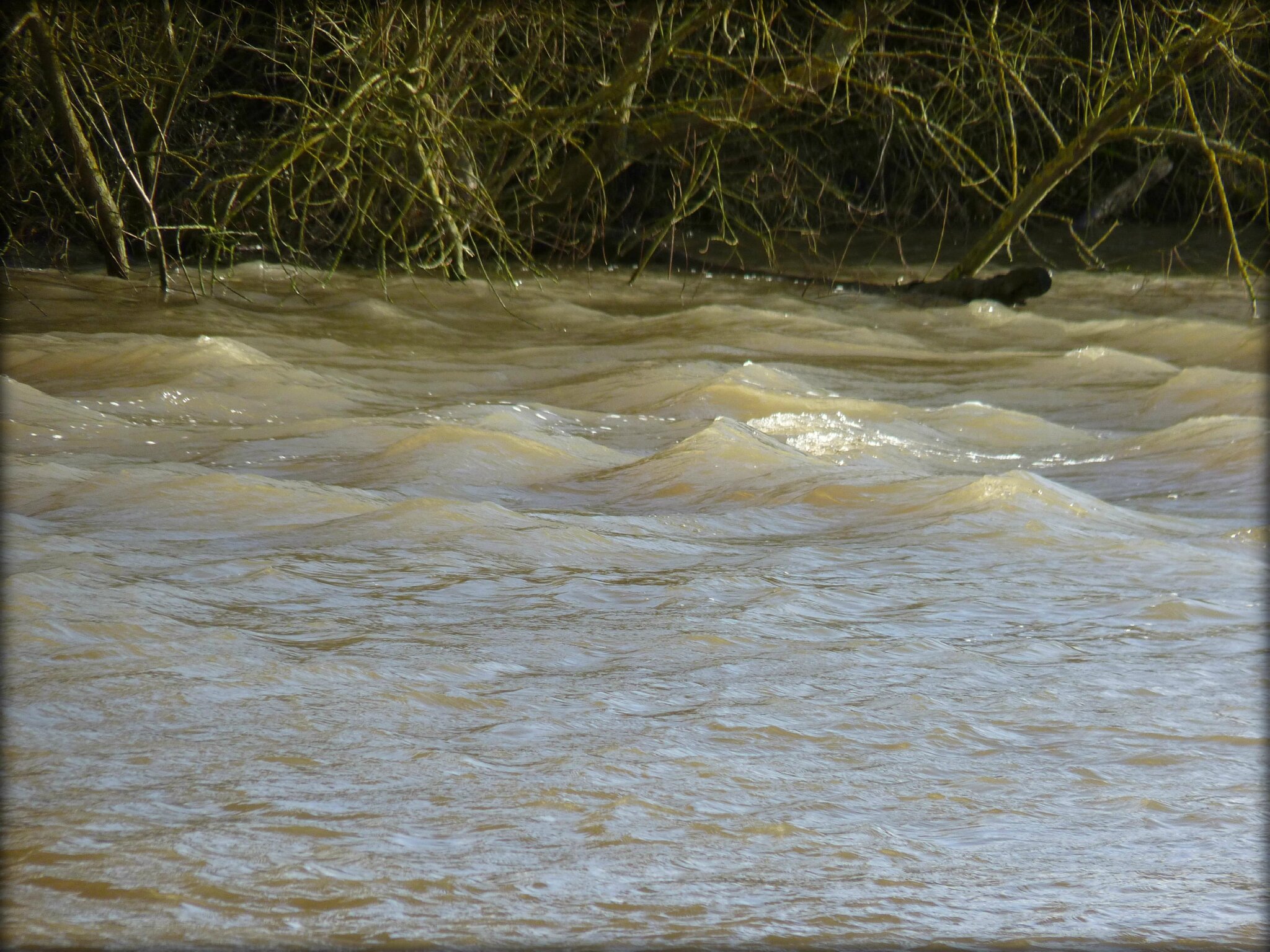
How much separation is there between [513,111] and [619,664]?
21.3ft

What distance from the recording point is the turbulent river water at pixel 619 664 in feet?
5.89

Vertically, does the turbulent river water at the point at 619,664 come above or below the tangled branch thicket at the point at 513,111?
below

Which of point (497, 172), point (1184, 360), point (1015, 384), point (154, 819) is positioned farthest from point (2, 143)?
point (154, 819)

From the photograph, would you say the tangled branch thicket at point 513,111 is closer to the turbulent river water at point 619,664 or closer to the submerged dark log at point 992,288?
the submerged dark log at point 992,288

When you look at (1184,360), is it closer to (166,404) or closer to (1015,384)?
(1015,384)

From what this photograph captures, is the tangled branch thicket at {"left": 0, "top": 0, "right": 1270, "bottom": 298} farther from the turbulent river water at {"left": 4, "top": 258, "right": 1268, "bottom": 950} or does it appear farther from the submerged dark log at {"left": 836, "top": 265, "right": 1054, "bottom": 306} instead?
the turbulent river water at {"left": 4, "top": 258, "right": 1268, "bottom": 950}

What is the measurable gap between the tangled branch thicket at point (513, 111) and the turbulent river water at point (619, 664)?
7.07ft

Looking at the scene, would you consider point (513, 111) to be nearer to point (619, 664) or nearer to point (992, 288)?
point (992, 288)

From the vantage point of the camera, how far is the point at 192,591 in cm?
290

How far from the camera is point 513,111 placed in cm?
856

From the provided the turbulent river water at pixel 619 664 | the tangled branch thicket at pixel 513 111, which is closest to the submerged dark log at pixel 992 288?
the tangled branch thicket at pixel 513 111

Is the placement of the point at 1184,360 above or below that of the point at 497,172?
below

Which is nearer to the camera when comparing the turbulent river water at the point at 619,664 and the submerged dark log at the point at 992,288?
the turbulent river water at the point at 619,664

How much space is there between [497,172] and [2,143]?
2.93 m
